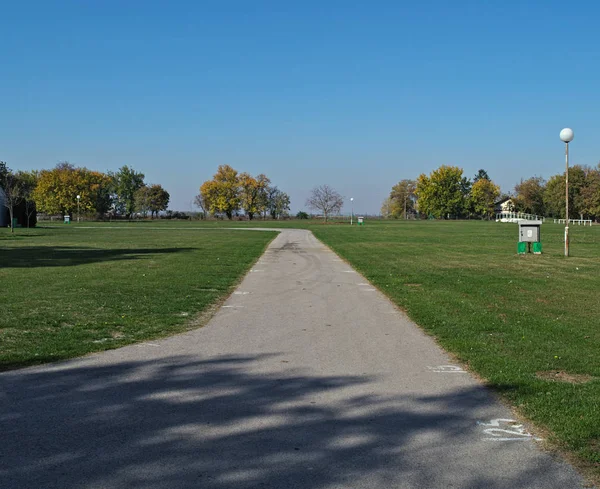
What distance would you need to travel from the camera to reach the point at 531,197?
469 ft

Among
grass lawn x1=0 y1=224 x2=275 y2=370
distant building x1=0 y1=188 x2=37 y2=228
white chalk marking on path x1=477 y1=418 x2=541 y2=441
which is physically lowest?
white chalk marking on path x1=477 y1=418 x2=541 y2=441

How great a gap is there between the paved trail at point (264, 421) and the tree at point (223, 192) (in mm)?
128376

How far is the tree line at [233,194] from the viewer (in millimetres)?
135875

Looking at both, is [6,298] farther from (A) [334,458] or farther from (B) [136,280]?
(A) [334,458]

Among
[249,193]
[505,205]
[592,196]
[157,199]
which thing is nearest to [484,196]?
[505,205]

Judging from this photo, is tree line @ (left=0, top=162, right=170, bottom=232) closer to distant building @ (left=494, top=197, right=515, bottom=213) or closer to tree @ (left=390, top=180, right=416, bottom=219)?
tree @ (left=390, top=180, right=416, bottom=219)

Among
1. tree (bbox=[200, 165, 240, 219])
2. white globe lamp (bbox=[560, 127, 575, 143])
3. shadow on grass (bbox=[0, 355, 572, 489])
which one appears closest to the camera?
shadow on grass (bbox=[0, 355, 572, 489])

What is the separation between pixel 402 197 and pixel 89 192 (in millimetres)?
81372

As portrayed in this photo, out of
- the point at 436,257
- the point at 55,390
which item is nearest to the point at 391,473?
A: the point at 55,390

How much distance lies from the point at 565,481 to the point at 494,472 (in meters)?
0.42

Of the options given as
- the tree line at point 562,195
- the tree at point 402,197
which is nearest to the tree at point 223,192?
the tree at point 402,197

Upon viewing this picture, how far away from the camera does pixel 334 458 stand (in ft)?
14.0

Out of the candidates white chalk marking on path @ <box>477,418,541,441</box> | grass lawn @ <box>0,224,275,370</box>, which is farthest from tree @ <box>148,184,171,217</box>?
white chalk marking on path @ <box>477,418,541,441</box>

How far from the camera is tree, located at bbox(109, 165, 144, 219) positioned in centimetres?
14288
